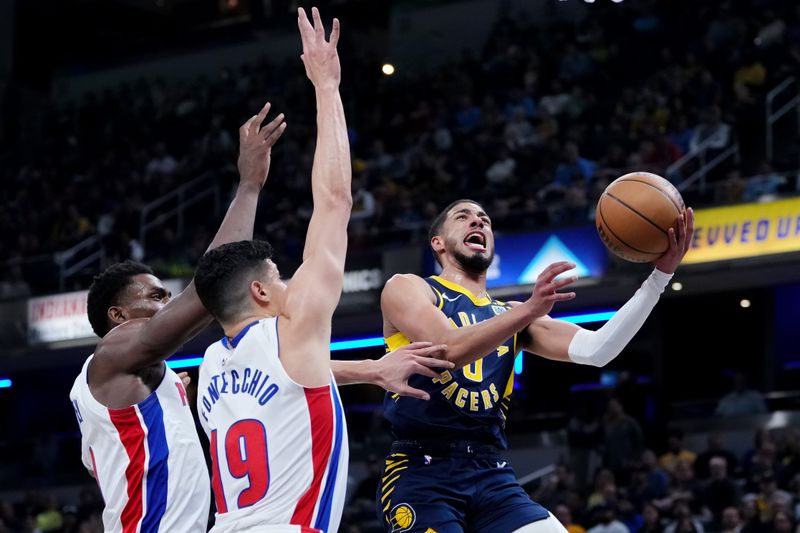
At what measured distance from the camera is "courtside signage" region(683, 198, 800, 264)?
1598 cm

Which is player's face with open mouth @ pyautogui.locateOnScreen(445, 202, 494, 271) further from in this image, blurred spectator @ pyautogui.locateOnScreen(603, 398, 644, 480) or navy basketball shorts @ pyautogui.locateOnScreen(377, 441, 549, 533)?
blurred spectator @ pyautogui.locateOnScreen(603, 398, 644, 480)

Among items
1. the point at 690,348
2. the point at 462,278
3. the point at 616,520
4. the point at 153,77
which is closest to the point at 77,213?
the point at 153,77

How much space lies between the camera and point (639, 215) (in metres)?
6.36

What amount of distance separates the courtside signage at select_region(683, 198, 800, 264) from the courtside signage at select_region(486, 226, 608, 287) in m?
1.31

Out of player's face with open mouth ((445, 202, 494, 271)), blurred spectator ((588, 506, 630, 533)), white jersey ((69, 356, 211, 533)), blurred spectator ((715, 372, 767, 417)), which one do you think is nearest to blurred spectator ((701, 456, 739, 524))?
blurred spectator ((588, 506, 630, 533))

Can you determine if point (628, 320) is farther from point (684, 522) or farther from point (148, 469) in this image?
point (684, 522)

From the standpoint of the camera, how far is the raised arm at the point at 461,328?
567 centimetres

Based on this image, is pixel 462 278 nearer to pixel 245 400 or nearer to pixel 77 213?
pixel 245 400

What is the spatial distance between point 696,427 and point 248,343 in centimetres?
1386

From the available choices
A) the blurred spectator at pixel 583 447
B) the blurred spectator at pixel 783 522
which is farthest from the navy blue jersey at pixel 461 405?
the blurred spectator at pixel 583 447

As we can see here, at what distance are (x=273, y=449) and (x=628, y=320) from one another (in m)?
2.30

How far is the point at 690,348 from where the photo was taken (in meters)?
22.5

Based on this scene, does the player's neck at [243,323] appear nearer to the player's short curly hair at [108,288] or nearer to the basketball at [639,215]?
the player's short curly hair at [108,288]

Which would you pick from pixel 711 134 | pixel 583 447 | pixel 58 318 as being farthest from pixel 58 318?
pixel 711 134
